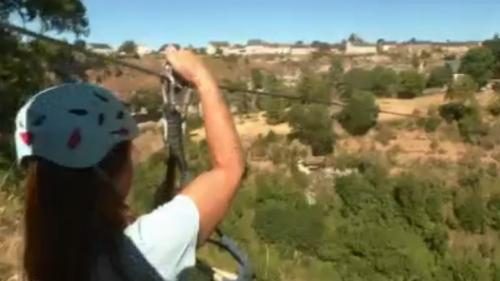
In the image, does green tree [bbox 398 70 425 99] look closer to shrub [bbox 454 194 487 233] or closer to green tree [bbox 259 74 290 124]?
green tree [bbox 259 74 290 124]

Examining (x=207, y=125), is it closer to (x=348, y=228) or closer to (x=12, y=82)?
(x=12, y=82)

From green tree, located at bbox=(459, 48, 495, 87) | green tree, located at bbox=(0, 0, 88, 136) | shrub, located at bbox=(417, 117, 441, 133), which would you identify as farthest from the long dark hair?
green tree, located at bbox=(459, 48, 495, 87)

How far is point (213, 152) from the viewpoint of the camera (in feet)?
3.13

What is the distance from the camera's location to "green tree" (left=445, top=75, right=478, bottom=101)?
22922 millimetres

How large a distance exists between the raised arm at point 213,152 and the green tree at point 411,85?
Answer: 25550mm

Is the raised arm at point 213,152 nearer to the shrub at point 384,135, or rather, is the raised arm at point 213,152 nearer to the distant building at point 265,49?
the shrub at point 384,135

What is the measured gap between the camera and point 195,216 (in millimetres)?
895

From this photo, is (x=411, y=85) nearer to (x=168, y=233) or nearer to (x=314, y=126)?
(x=314, y=126)

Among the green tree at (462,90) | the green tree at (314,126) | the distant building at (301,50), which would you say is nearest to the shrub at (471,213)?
the green tree at (314,126)

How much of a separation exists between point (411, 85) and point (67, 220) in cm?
2622

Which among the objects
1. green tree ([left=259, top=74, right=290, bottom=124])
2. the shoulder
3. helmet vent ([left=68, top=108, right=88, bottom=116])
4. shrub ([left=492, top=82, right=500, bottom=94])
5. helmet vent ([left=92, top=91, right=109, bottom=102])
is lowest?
green tree ([left=259, top=74, right=290, bottom=124])

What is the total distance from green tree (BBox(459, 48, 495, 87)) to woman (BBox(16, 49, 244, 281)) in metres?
24.4

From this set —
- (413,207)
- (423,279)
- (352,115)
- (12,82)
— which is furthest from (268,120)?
(12,82)

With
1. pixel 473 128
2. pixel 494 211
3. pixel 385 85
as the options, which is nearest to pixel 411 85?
pixel 385 85
